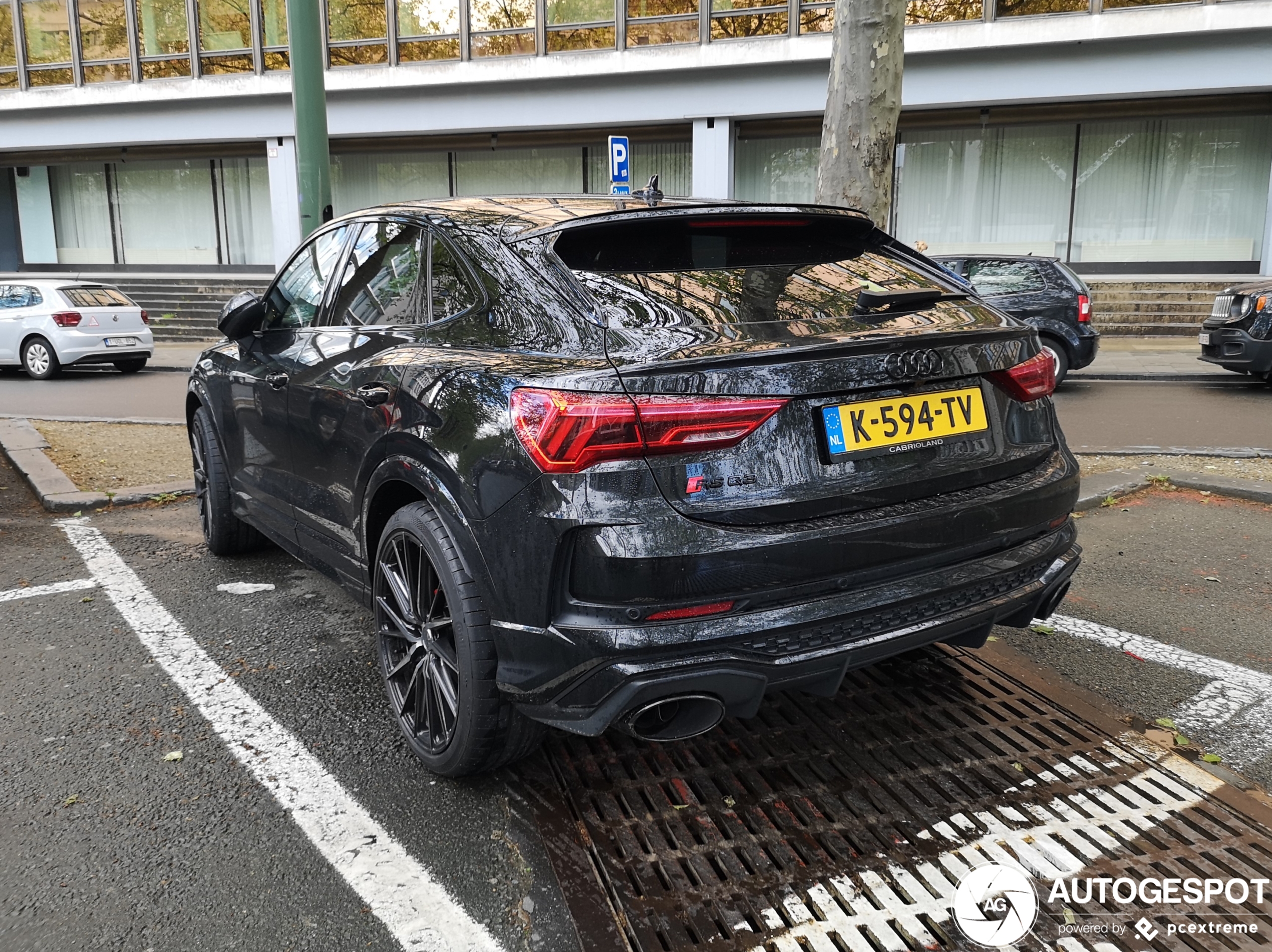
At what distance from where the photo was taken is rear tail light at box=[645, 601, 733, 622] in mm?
2334

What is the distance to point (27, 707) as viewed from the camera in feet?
11.4

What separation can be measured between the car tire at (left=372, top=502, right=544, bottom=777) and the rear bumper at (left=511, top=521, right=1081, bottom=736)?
20 cm

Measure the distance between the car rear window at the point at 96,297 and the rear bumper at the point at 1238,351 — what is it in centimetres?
1559

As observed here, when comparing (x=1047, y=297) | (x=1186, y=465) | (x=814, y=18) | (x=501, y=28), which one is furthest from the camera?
(x=501, y=28)

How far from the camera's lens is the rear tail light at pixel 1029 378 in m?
2.84

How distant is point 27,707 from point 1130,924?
3499 mm

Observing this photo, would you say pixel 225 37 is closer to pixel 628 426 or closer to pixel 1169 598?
pixel 1169 598

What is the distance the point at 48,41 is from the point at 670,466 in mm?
27492

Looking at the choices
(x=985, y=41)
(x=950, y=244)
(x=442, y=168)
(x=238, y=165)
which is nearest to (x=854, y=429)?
(x=985, y=41)

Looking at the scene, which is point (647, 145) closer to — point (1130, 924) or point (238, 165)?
point (238, 165)

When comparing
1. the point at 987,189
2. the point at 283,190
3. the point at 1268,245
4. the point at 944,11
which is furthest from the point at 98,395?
the point at 1268,245

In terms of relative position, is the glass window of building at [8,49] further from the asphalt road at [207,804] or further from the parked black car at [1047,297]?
the asphalt road at [207,804]

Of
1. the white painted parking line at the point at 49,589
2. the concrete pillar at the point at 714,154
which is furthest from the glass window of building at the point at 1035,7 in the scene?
the white painted parking line at the point at 49,589

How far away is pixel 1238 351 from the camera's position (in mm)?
11734
